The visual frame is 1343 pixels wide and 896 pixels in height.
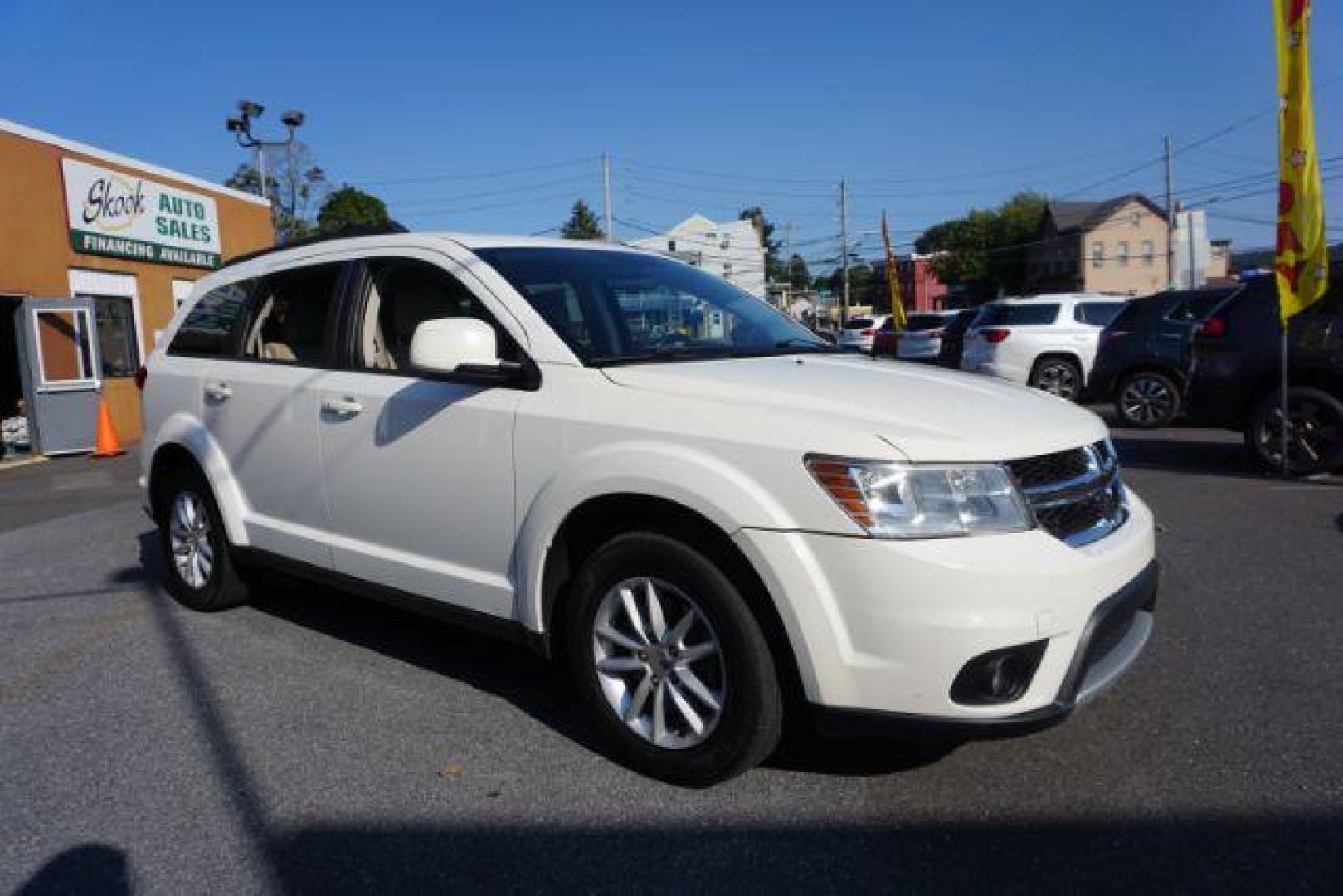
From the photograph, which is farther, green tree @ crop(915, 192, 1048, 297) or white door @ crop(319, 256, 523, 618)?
green tree @ crop(915, 192, 1048, 297)

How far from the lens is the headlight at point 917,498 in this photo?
2.72 metres

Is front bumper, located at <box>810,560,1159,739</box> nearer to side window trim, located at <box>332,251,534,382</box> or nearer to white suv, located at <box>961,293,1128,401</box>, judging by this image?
side window trim, located at <box>332,251,534,382</box>

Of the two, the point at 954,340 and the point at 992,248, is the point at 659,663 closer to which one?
the point at 954,340

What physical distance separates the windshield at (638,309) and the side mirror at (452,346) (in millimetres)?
274

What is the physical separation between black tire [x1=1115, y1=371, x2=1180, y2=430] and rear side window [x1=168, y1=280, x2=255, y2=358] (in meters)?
10.1

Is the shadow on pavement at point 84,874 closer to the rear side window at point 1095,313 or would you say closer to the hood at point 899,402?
the hood at point 899,402

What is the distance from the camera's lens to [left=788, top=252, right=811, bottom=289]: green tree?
108 m

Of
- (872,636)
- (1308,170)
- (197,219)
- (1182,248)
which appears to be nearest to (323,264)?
(872,636)

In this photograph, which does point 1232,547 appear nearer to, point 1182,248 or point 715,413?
point 715,413

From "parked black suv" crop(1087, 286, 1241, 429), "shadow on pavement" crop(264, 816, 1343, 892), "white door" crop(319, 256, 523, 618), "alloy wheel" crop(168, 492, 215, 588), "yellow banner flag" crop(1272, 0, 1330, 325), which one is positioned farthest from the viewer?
"parked black suv" crop(1087, 286, 1241, 429)

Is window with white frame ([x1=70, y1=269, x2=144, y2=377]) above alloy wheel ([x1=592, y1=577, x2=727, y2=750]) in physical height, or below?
above

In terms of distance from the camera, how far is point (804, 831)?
288cm

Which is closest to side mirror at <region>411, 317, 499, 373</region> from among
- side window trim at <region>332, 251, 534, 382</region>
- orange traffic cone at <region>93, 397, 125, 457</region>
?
side window trim at <region>332, 251, 534, 382</region>

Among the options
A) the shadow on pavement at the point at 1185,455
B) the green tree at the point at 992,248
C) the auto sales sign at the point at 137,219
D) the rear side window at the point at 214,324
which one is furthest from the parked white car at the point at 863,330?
the green tree at the point at 992,248
